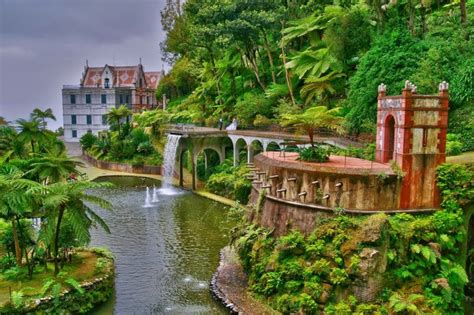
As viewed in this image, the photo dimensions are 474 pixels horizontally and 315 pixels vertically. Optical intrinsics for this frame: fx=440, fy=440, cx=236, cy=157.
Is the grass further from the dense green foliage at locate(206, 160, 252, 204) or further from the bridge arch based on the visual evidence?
the bridge arch

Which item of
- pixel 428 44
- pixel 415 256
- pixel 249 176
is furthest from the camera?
pixel 428 44

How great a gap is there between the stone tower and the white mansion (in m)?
52.2

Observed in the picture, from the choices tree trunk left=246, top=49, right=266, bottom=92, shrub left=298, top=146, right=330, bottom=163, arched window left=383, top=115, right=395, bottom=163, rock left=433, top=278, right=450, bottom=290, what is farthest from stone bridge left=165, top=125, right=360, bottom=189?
rock left=433, top=278, right=450, bottom=290

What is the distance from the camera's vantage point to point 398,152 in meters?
14.6

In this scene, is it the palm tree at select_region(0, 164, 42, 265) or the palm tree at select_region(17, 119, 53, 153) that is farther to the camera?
the palm tree at select_region(17, 119, 53, 153)

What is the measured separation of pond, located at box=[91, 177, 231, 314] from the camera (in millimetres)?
14382

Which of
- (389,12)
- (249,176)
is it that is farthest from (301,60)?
(249,176)

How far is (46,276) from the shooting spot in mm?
14336

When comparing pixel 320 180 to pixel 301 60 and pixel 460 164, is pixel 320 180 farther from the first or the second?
pixel 301 60

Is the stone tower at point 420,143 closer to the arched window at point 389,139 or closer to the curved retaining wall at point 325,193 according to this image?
the curved retaining wall at point 325,193

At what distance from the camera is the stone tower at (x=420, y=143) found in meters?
14.3

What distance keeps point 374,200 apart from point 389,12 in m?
15.9

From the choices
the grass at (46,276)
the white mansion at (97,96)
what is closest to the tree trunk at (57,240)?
the grass at (46,276)

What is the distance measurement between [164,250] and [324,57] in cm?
1792
